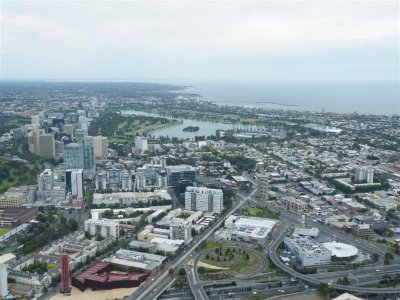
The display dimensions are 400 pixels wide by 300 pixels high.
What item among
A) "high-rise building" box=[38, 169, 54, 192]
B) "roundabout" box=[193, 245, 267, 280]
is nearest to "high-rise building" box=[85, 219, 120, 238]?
"roundabout" box=[193, 245, 267, 280]

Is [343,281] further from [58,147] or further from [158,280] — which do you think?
[58,147]

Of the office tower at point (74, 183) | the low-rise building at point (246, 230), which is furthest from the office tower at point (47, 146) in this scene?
the low-rise building at point (246, 230)

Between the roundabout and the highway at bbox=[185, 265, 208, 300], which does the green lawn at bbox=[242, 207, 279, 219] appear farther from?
the highway at bbox=[185, 265, 208, 300]

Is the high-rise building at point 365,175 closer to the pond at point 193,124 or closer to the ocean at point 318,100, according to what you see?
the pond at point 193,124

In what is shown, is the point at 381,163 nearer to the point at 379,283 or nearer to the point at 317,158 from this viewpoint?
the point at 317,158

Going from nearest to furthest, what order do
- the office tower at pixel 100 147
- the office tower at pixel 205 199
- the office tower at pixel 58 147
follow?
the office tower at pixel 205 199
the office tower at pixel 100 147
the office tower at pixel 58 147
